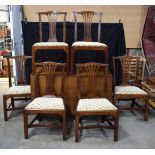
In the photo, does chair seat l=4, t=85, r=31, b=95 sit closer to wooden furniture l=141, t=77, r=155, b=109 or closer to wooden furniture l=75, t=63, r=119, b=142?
wooden furniture l=75, t=63, r=119, b=142

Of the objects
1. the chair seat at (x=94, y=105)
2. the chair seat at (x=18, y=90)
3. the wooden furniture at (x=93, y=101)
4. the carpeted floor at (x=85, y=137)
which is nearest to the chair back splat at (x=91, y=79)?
the wooden furniture at (x=93, y=101)

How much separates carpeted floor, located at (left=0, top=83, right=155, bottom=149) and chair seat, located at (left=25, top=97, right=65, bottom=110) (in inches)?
15.6

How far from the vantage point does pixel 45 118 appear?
131 inches

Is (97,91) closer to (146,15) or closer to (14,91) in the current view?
(14,91)

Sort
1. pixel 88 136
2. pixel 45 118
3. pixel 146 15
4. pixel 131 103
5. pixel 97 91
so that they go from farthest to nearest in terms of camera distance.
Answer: pixel 146 15 < pixel 131 103 < pixel 45 118 < pixel 97 91 < pixel 88 136

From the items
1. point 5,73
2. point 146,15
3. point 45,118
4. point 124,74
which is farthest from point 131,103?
point 5,73

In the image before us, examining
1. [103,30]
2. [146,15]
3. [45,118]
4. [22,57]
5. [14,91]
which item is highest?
[146,15]

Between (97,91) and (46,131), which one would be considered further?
(97,91)

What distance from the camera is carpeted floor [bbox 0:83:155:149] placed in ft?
8.36

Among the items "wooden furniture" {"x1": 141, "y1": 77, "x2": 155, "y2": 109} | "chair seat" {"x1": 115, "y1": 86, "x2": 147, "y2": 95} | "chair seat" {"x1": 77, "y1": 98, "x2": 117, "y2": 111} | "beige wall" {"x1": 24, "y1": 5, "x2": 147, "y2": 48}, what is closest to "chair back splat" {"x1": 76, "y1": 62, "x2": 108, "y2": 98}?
"chair seat" {"x1": 77, "y1": 98, "x2": 117, "y2": 111}

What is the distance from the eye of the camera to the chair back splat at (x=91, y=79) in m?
2.82

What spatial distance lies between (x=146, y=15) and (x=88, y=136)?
9.23 feet

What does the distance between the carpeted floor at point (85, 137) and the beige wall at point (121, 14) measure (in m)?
2.00

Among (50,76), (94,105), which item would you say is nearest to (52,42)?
(50,76)
